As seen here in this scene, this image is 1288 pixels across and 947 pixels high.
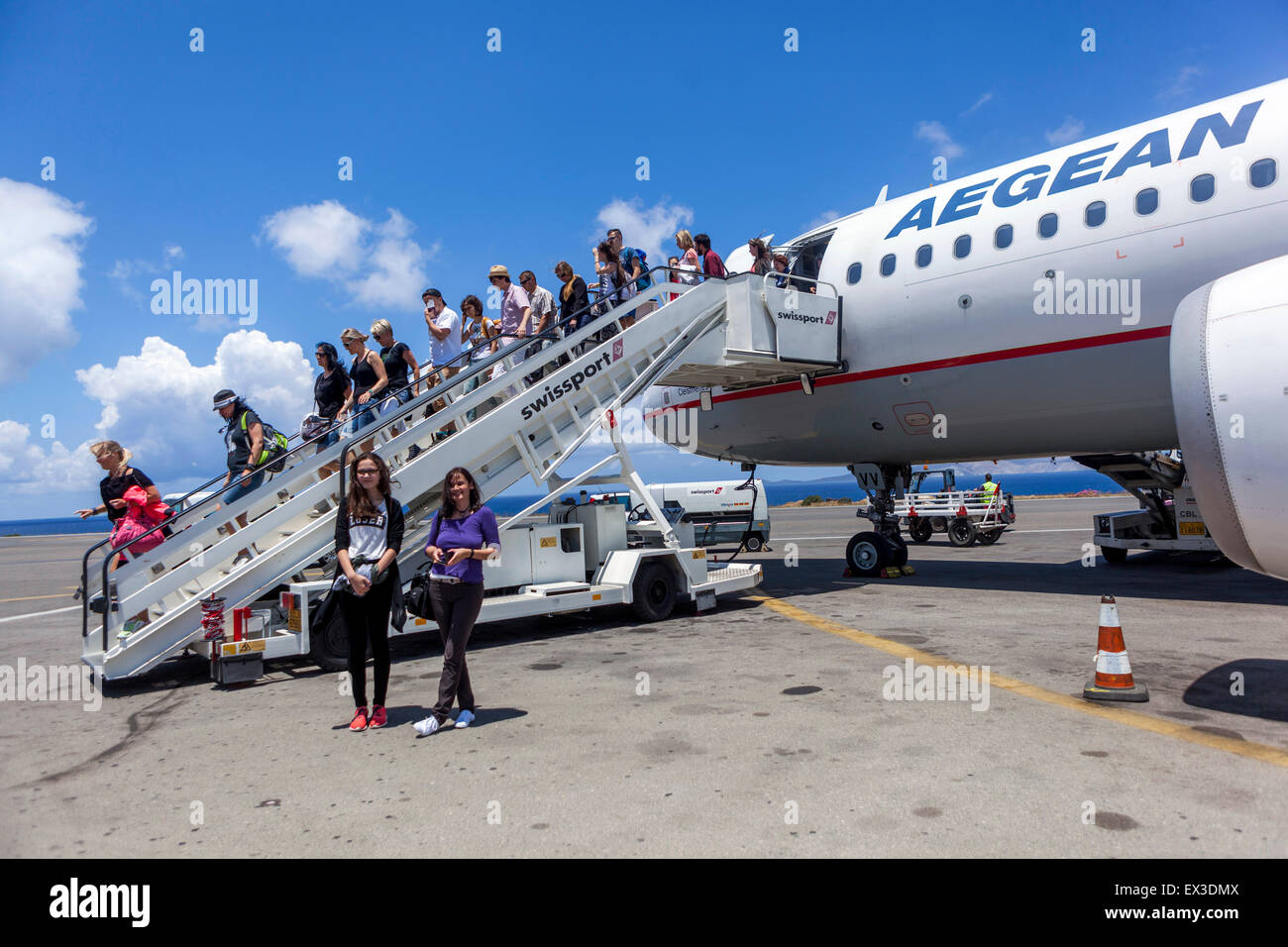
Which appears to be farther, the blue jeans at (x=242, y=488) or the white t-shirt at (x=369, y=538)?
the blue jeans at (x=242, y=488)

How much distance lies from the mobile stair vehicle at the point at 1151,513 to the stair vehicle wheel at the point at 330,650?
11.8 meters

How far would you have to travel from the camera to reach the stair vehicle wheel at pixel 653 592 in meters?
10.2

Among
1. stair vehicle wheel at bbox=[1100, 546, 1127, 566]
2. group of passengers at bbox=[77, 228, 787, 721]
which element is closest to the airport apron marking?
group of passengers at bbox=[77, 228, 787, 721]

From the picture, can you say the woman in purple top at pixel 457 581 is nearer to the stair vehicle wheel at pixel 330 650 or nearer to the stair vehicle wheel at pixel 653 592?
the stair vehicle wheel at pixel 330 650

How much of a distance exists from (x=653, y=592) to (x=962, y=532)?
44.4 ft

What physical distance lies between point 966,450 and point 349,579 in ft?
32.0

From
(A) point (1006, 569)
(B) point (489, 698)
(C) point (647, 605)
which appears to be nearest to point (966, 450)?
(A) point (1006, 569)

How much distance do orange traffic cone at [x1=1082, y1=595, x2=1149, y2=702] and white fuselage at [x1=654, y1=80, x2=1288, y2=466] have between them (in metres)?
5.04

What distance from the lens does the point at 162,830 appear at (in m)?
4.12

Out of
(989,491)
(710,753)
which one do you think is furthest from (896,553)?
(710,753)

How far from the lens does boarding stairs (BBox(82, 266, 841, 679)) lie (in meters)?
7.69

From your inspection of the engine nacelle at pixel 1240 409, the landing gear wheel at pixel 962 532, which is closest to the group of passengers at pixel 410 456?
the engine nacelle at pixel 1240 409
